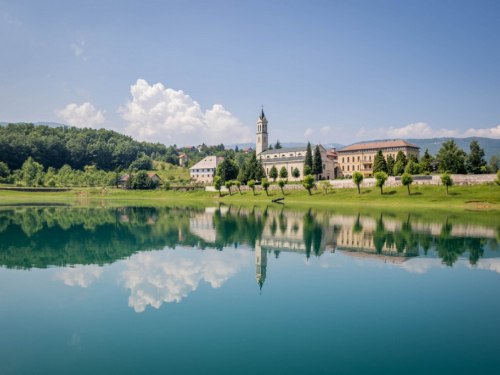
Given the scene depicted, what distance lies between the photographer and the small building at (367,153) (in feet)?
315

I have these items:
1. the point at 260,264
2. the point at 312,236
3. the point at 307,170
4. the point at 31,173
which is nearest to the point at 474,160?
the point at 307,170

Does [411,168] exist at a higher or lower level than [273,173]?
higher

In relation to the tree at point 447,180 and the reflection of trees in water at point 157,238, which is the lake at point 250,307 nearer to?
the reflection of trees in water at point 157,238

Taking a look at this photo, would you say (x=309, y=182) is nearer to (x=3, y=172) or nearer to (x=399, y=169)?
(x=399, y=169)

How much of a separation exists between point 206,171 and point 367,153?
159ft

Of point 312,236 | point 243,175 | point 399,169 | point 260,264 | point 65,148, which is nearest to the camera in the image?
point 260,264

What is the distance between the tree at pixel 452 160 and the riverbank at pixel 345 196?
1212cm

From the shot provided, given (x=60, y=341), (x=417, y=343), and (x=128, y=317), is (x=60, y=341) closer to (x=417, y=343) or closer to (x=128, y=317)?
(x=128, y=317)

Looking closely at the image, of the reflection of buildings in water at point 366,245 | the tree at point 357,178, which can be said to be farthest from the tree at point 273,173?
the reflection of buildings in water at point 366,245

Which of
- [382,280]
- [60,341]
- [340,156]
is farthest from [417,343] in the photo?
A: [340,156]

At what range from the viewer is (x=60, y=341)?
10359 millimetres

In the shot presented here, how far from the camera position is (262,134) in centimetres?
11425

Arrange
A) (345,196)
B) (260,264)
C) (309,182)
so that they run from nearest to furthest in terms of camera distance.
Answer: (260,264) < (345,196) < (309,182)

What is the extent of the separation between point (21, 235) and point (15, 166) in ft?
350
